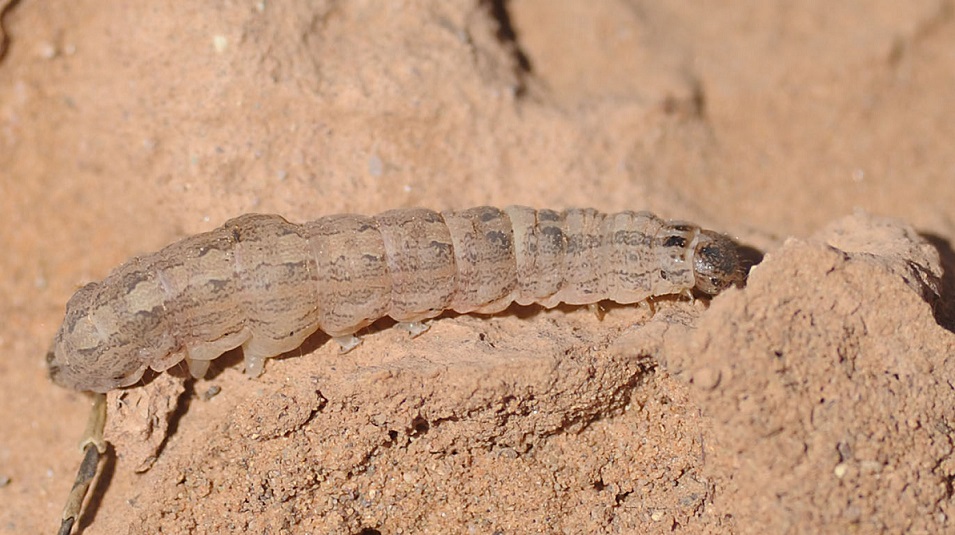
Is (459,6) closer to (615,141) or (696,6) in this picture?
(615,141)

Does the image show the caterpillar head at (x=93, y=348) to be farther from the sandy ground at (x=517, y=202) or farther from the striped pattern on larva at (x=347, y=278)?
the sandy ground at (x=517, y=202)

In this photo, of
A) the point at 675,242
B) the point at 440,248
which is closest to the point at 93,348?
the point at 440,248

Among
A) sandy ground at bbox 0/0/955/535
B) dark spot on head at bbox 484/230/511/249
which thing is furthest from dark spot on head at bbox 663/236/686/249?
dark spot on head at bbox 484/230/511/249

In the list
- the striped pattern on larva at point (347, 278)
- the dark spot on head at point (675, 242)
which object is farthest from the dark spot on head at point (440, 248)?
the dark spot on head at point (675, 242)

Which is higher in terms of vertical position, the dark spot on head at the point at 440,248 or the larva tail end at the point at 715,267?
the dark spot on head at the point at 440,248

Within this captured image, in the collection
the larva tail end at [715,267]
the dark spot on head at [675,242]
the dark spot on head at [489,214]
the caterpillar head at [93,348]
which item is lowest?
the caterpillar head at [93,348]


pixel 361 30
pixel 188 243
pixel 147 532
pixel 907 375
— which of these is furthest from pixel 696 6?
pixel 147 532

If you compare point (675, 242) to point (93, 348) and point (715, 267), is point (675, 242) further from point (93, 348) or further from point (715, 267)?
point (93, 348)
